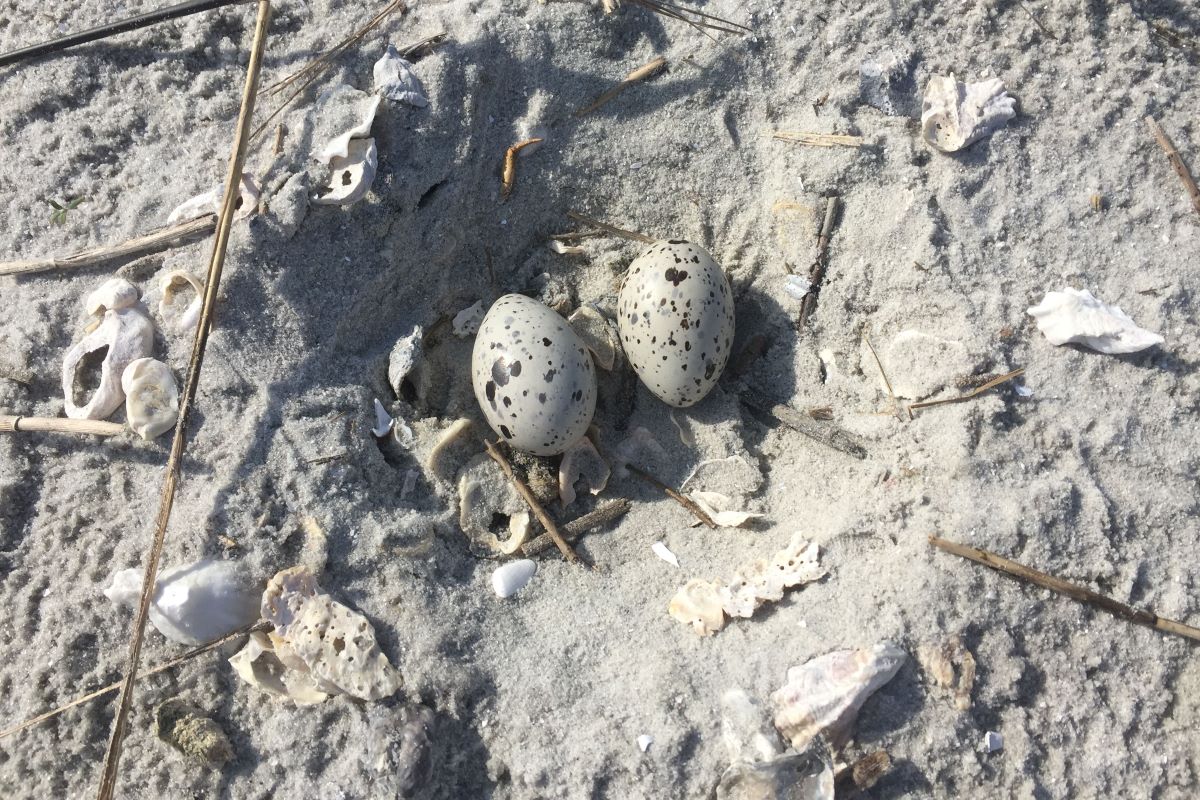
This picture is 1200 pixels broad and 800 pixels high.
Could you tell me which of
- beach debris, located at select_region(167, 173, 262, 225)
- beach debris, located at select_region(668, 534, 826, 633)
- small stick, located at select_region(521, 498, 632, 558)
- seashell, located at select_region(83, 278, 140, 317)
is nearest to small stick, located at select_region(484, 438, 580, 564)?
small stick, located at select_region(521, 498, 632, 558)

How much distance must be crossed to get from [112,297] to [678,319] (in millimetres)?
1627

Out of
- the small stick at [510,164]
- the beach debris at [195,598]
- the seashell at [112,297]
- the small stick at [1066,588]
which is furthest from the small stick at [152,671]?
the small stick at [1066,588]

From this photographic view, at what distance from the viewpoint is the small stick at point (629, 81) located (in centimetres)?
262

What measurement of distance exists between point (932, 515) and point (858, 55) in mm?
1493

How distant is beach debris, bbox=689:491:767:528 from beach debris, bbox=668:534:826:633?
173mm

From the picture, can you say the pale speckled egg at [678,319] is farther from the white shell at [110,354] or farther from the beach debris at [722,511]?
the white shell at [110,354]

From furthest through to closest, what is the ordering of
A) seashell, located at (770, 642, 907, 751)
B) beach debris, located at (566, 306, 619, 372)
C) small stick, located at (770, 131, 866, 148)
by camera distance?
beach debris, located at (566, 306, 619, 372) → small stick, located at (770, 131, 866, 148) → seashell, located at (770, 642, 907, 751)

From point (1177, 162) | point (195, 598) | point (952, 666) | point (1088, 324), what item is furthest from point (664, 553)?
point (1177, 162)

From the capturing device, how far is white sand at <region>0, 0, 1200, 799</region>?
6.69ft

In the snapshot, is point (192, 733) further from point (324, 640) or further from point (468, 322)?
point (468, 322)

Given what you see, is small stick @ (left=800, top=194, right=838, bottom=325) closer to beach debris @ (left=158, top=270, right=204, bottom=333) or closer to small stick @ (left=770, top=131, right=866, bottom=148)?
small stick @ (left=770, top=131, right=866, bottom=148)

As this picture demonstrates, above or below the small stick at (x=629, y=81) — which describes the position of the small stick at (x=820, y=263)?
below

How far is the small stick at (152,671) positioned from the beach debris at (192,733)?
9 centimetres

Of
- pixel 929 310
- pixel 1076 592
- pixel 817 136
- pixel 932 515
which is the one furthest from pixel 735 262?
pixel 1076 592
